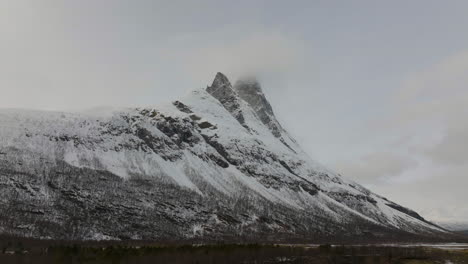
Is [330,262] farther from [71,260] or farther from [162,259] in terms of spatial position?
[71,260]

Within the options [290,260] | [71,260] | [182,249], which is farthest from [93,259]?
[290,260]

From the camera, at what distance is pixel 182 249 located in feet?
650

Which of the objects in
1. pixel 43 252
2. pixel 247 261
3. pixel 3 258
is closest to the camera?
pixel 3 258

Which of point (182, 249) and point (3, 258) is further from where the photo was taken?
point (182, 249)

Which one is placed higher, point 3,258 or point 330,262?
point 330,262

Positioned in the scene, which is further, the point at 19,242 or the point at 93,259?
the point at 19,242

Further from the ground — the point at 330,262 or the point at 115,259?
the point at 330,262

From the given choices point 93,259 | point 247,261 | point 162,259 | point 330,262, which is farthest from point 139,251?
point 330,262

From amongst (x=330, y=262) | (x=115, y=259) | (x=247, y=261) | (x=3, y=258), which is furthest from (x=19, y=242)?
(x=330, y=262)

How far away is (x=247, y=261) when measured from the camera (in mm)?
191375

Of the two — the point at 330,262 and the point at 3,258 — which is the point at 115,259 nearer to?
the point at 3,258

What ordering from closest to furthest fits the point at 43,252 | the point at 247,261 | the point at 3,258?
1. the point at 3,258
2. the point at 43,252
3. the point at 247,261

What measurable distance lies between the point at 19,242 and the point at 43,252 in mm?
34036

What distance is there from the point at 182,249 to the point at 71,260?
5360cm
